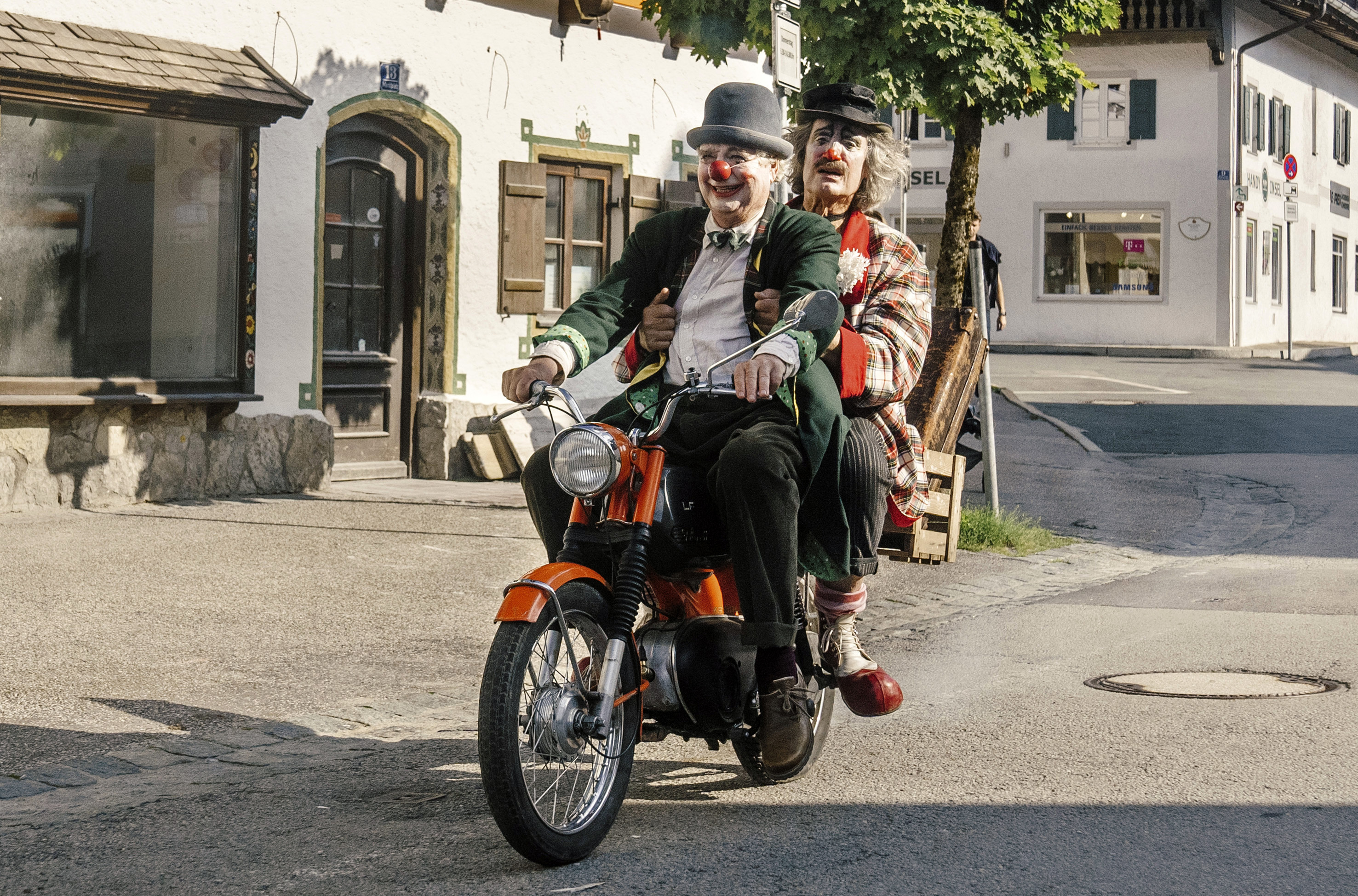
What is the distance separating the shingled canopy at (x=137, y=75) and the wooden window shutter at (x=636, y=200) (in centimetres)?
349

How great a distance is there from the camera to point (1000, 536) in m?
9.71

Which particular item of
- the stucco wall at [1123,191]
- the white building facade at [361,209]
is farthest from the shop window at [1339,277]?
the white building facade at [361,209]

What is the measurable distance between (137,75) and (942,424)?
535cm

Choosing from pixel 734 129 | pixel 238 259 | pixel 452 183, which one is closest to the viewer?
pixel 734 129

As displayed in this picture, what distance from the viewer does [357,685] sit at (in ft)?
19.2

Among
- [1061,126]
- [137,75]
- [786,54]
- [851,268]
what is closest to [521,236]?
[137,75]

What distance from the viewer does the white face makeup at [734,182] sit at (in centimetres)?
430

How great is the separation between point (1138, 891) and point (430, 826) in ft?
5.43

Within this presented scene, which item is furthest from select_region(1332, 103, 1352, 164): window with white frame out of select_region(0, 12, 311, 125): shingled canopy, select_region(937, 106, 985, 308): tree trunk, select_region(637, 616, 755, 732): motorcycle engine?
select_region(637, 616, 755, 732): motorcycle engine

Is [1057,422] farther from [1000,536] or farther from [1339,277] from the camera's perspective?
[1339,277]

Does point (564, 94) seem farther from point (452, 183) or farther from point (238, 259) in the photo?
point (238, 259)

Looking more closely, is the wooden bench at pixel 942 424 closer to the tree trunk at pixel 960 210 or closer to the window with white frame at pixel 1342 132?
the tree trunk at pixel 960 210

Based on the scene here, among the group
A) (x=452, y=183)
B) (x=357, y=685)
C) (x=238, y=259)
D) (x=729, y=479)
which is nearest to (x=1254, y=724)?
(x=729, y=479)

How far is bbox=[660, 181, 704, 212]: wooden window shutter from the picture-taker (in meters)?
13.8
